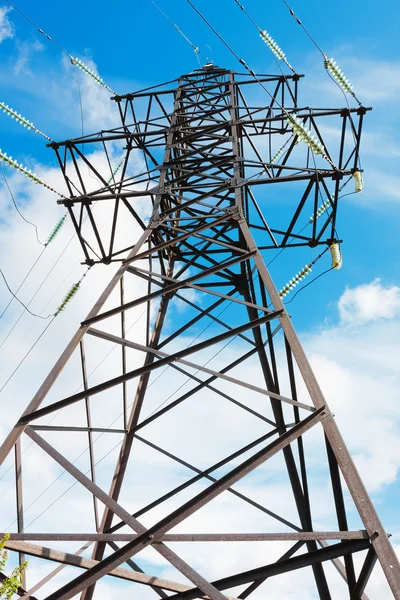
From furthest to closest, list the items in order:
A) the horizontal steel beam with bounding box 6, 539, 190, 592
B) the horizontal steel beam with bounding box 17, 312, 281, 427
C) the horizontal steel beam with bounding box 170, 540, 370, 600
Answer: the horizontal steel beam with bounding box 17, 312, 281, 427, the horizontal steel beam with bounding box 6, 539, 190, 592, the horizontal steel beam with bounding box 170, 540, 370, 600

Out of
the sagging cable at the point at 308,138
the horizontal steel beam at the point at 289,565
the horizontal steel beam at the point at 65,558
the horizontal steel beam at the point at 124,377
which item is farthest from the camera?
the sagging cable at the point at 308,138

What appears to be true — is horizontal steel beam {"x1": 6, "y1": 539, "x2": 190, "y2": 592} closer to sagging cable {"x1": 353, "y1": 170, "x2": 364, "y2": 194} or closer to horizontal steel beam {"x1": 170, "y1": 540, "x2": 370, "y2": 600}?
horizontal steel beam {"x1": 170, "y1": 540, "x2": 370, "y2": 600}

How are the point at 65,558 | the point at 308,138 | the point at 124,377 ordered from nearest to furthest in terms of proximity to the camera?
1. the point at 65,558
2. the point at 124,377
3. the point at 308,138

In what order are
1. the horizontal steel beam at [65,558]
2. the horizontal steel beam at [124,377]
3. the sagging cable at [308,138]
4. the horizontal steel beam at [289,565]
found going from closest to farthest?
1. the horizontal steel beam at [289,565]
2. the horizontal steel beam at [65,558]
3. the horizontal steel beam at [124,377]
4. the sagging cable at [308,138]

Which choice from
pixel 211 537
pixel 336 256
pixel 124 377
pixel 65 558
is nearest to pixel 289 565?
pixel 211 537

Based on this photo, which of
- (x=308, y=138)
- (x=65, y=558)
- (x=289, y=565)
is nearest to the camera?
(x=289, y=565)

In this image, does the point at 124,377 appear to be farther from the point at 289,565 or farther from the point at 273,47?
the point at 273,47

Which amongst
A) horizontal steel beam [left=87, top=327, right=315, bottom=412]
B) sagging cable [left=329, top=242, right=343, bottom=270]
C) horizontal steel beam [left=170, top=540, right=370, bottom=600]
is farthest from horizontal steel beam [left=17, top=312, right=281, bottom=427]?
sagging cable [left=329, top=242, right=343, bottom=270]

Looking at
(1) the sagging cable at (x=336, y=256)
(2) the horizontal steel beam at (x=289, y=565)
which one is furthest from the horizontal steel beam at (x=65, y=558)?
(1) the sagging cable at (x=336, y=256)

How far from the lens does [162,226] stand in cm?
923

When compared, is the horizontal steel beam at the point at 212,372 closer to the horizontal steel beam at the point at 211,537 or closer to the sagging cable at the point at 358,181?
the horizontal steel beam at the point at 211,537

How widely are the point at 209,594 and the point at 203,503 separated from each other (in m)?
0.63

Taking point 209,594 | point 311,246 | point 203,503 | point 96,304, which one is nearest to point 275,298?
point 96,304

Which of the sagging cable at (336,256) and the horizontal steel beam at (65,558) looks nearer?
the horizontal steel beam at (65,558)
